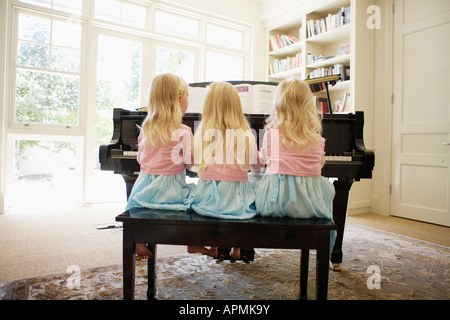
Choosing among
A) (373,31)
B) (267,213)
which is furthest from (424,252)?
(373,31)

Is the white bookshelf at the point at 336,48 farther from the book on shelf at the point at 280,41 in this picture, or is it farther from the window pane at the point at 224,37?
the window pane at the point at 224,37

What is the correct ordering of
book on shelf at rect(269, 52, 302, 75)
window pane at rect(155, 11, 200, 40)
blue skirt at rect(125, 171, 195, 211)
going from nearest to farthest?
1. blue skirt at rect(125, 171, 195, 211)
2. window pane at rect(155, 11, 200, 40)
3. book on shelf at rect(269, 52, 302, 75)

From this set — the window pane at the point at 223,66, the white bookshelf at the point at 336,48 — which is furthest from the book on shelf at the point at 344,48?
the window pane at the point at 223,66

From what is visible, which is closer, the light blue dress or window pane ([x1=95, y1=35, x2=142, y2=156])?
the light blue dress

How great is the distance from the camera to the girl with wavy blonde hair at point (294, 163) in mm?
1381

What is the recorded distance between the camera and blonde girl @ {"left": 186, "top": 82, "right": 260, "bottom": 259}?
1416 mm

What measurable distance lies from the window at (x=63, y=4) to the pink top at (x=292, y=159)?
11.5ft

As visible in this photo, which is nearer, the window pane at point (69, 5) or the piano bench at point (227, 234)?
the piano bench at point (227, 234)

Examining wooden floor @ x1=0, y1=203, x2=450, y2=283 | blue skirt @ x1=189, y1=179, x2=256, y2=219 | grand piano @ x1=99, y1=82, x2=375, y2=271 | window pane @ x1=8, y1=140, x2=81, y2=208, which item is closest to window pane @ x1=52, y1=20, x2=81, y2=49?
window pane @ x1=8, y1=140, x2=81, y2=208

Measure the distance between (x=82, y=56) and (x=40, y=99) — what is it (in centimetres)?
73

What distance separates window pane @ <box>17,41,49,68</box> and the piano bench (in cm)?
330

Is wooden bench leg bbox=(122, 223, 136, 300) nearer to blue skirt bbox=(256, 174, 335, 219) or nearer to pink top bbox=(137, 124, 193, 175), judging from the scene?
pink top bbox=(137, 124, 193, 175)

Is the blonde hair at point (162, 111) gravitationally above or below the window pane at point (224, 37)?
below
